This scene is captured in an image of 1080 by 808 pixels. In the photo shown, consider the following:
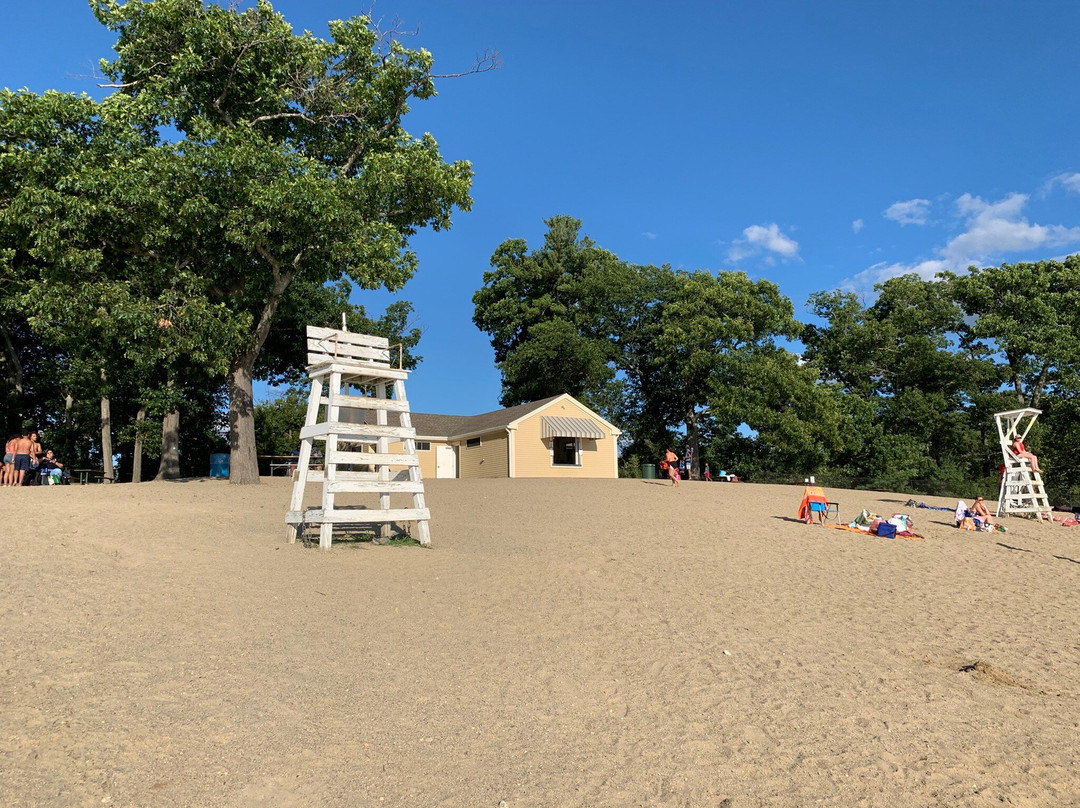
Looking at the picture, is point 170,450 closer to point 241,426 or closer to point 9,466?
point 241,426

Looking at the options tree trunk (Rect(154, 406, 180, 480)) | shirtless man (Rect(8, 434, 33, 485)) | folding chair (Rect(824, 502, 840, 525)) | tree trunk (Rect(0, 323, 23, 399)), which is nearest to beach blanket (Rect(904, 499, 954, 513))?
folding chair (Rect(824, 502, 840, 525))

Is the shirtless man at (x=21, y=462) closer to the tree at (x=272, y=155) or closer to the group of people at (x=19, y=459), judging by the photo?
the group of people at (x=19, y=459)

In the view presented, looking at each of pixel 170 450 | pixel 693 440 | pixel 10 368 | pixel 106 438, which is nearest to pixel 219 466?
pixel 170 450

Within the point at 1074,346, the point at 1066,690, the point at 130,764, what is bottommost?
the point at 1066,690

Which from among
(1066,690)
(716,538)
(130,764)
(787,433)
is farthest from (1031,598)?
(787,433)

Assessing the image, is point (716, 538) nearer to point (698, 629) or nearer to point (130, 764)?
point (698, 629)

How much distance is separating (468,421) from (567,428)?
886 centimetres

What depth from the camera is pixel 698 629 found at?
7699 mm

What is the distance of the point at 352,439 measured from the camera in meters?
11.5

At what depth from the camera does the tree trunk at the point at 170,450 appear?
24.0 m

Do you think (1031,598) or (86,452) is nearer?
(1031,598)

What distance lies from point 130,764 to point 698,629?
538 centimetres

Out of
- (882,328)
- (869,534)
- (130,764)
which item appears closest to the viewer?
(130,764)

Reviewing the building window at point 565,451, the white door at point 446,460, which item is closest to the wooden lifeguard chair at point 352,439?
the building window at point 565,451
